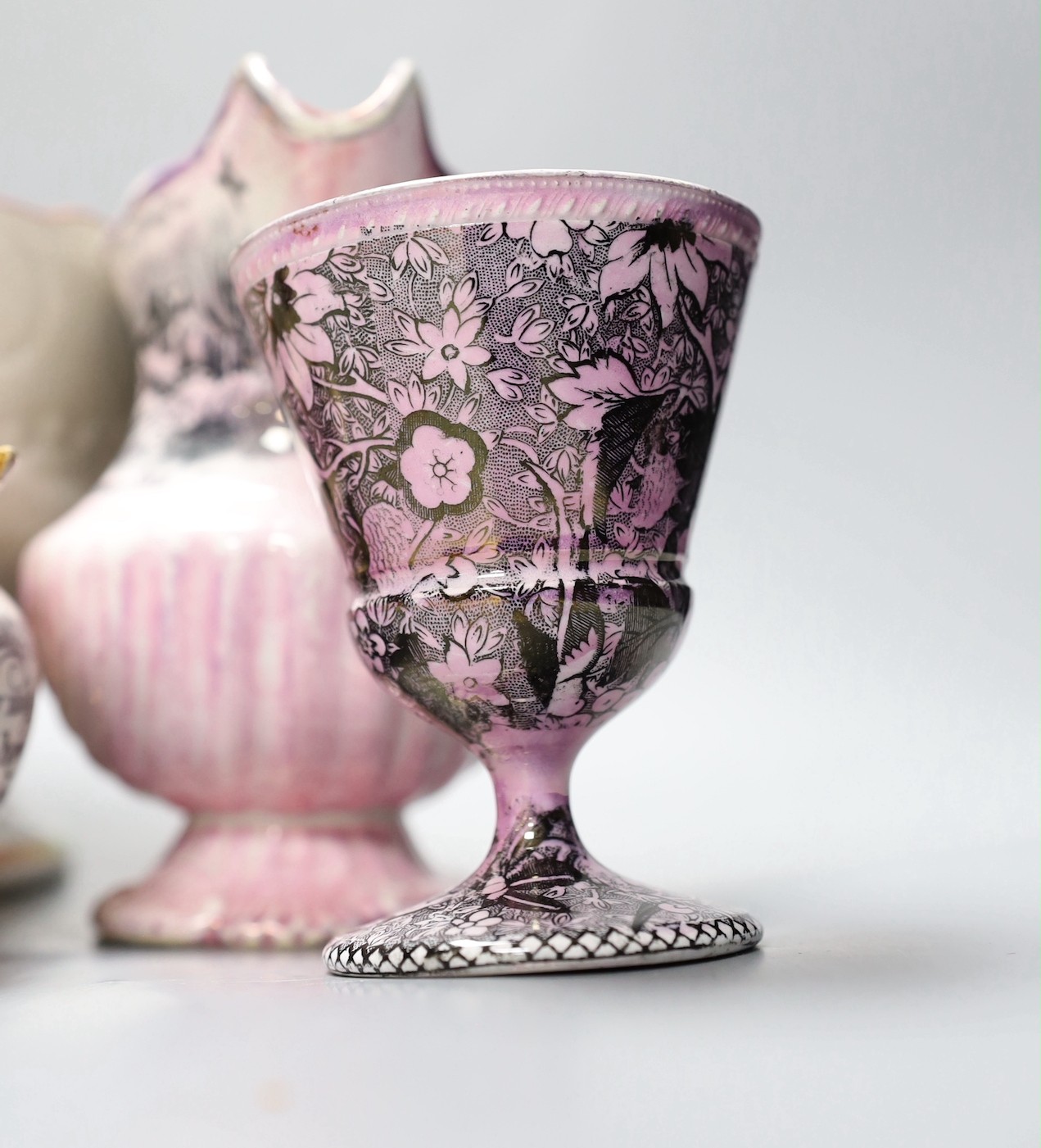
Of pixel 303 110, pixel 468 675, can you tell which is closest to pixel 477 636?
pixel 468 675

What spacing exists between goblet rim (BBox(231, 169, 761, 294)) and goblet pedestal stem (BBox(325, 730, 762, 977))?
0.53 feet

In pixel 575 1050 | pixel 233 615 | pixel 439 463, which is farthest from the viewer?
pixel 233 615

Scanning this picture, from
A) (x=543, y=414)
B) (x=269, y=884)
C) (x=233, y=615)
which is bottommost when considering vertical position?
(x=269, y=884)

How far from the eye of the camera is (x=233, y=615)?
24.9 inches

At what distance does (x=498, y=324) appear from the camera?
470 millimetres

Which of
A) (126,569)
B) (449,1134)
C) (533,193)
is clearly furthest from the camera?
(126,569)

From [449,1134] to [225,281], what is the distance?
44 cm

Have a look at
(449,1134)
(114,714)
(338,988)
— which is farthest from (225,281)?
(449,1134)

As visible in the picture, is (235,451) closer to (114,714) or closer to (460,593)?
(114,714)

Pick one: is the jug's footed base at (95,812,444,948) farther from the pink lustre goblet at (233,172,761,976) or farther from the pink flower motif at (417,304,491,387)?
the pink flower motif at (417,304,491,387)

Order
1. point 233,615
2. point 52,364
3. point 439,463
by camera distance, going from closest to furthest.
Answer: point 439,463 < point 233,615 < point 52,364

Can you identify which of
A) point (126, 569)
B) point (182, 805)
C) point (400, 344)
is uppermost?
point (400, 344)

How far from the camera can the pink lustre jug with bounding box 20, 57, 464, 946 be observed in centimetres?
63

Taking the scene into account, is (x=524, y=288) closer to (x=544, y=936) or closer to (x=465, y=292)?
(x=465, y=292)
